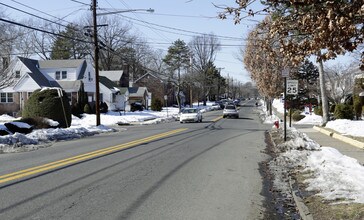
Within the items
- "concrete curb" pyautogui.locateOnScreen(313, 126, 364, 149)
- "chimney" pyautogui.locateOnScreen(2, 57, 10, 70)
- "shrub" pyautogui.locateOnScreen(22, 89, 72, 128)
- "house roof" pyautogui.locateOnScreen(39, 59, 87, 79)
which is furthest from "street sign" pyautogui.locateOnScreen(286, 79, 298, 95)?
"house roof" pyautogui.locateOnScreen(39, 59, 87, 79)

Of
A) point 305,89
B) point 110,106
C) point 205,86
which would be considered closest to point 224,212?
point 305,89

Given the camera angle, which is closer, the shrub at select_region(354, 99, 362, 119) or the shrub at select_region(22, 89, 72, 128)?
the shrub at select_region(22, 89, 72, 128)

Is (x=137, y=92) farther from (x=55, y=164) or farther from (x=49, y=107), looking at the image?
(x=55, y=164)

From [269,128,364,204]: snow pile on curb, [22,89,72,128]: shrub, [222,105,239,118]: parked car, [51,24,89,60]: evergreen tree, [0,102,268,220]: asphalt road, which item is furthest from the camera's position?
[51,24,89,60]: evergreen tree

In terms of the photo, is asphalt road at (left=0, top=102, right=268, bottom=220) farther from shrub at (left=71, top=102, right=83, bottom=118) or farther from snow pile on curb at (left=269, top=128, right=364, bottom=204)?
shrub at (left=71, top=102, right=83, bottom=118)

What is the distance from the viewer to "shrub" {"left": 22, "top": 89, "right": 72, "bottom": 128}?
29.3m

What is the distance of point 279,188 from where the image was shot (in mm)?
9562

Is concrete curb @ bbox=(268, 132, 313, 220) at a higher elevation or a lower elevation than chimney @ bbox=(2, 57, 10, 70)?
lower

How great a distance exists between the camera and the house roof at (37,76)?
5534cm

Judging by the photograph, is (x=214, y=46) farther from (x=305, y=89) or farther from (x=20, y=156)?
(x=20, y=156)

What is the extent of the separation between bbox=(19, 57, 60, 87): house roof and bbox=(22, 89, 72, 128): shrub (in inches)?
1027

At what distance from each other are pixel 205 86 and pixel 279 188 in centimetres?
9534

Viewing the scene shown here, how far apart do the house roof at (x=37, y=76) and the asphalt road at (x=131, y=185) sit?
42.6 m

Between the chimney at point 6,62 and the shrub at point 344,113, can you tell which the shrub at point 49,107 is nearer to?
the chimney at point 6,62
